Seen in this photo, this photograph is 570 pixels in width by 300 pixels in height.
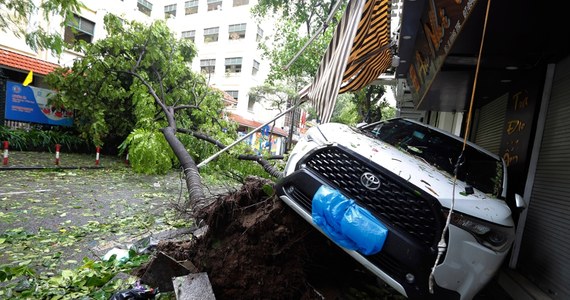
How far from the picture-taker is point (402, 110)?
43.9 ft

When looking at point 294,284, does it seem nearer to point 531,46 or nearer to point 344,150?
point 344,150

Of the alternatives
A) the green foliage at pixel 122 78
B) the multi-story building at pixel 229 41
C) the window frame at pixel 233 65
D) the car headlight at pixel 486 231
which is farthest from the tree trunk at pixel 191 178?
the window frame at pixel 233 65

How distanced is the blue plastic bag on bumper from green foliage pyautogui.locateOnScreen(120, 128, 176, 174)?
7.67 meters

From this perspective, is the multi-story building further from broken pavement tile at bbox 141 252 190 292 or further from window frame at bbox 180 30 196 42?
broken pavement tile at bbox 141 252 190 292

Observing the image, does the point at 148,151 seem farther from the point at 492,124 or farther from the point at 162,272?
the point at 492,124

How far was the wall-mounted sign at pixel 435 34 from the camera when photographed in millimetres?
3348

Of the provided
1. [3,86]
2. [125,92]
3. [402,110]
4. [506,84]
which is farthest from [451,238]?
[3,86]

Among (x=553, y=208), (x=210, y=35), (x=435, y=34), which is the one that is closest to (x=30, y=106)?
(x=435, y=34)

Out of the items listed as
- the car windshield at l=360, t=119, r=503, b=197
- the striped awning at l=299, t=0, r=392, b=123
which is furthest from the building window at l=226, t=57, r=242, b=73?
the car windshield at l=360, t=119, r=503, b=197

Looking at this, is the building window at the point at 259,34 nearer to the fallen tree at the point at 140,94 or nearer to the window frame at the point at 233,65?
the window frame at the point at 233,65

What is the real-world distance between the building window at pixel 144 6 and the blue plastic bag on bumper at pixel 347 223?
2538 centimetres

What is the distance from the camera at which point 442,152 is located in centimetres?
365

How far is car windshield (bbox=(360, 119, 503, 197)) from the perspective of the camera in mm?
3326

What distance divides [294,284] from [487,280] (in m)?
1.51
